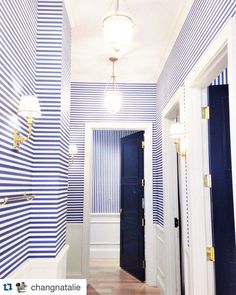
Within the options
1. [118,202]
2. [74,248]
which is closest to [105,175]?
[118,202]

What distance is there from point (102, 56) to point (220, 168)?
216cm

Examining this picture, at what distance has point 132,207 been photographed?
4445mm

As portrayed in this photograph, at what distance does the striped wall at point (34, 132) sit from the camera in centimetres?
159

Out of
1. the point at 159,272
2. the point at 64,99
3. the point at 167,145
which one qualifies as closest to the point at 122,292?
the point at 159,272

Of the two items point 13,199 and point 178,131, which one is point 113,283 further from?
point 13,199

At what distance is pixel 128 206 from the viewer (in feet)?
15.0

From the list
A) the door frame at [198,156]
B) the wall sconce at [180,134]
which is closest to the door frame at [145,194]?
the wall sconce at [180,134]

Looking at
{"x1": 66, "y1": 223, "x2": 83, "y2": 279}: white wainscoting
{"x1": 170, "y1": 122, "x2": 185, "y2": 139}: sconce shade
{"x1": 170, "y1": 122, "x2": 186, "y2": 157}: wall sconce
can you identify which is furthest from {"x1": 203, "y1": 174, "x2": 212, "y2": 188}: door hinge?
{"x1": 66, "y1": 223, "x2": 83, "y2": 279}: white wainscoting

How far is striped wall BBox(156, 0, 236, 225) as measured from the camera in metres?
1.67

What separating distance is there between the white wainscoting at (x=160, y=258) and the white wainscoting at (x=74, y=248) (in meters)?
1.07

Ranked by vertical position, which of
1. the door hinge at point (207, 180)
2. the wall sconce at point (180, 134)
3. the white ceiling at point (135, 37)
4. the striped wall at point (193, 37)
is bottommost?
the door hinge at point (207, 180)

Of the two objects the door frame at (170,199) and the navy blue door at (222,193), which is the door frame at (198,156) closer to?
the navy blue door at (222,193)

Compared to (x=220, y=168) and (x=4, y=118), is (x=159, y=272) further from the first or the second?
(x=4, y=118)

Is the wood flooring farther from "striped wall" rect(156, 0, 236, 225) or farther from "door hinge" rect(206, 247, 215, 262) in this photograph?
"door hinge" rect(206, 247, 215, 262)
